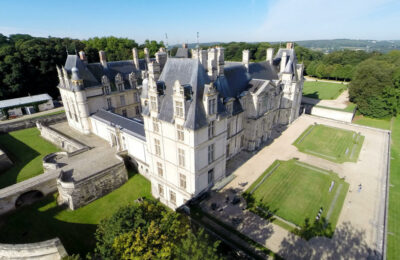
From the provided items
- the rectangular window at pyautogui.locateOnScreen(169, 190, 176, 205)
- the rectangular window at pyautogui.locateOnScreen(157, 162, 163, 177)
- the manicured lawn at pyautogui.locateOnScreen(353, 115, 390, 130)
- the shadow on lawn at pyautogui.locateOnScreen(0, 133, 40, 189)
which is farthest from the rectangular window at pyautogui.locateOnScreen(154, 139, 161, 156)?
the manicured lawn at pyautogui.locateOnScreen(353, 115, 390, 130)

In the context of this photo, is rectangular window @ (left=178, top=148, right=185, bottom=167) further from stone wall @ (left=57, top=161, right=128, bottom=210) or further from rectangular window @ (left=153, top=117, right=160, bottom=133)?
stone wall @ (left=57, top=161, right=128, bottom=210)

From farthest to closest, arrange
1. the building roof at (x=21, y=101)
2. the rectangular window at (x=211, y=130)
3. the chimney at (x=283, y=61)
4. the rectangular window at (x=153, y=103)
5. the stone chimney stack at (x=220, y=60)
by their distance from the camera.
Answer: the building roof at (x=21, y=101), the chimney at (x=283, y=61), the stone chimney stack at (x=220, y=60), the rectangular window at (x=153, y=103), the rectangular window at (x=211, y=130)

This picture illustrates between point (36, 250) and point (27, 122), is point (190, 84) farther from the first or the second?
point (27, 122)

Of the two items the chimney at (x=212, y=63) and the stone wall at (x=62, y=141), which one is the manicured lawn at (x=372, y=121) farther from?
the stone wall at (x=62, y=141)

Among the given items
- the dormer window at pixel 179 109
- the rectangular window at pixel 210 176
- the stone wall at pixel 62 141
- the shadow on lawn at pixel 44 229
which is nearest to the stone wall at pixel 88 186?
the shadow on lawn at pixel 44 229

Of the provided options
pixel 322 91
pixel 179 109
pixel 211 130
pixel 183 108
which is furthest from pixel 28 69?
pixel 322 91

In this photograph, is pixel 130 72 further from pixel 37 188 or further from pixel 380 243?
pixel 380 243
